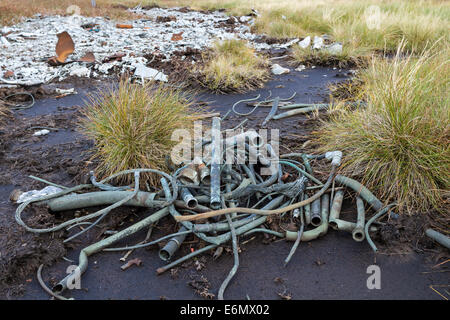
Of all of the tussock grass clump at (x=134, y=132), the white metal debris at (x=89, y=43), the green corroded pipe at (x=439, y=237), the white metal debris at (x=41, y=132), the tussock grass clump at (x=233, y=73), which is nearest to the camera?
the green corroded pipe at (x=439, y=237)

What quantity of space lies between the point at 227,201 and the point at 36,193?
4.46 ft

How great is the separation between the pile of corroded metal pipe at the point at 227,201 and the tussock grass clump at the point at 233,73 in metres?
2.35

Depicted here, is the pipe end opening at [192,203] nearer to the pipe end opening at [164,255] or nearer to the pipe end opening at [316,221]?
the pipe end opening at [164,255]

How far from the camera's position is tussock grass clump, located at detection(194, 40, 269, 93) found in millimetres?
4770

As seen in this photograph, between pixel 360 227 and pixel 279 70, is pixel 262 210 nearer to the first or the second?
pixel 360 227

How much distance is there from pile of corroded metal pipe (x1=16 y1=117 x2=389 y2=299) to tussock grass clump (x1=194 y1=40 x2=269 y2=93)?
7.71ft

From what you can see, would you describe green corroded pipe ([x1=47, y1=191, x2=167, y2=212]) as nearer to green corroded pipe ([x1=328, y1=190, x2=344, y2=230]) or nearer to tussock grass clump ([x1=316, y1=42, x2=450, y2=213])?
green corroded pipe ([x1=328, y1=190, x2=344, y2=230])

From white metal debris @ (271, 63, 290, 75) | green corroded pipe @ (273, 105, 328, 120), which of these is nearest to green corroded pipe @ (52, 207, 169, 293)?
green corroded pipe @ (273, 105, 328, 120)

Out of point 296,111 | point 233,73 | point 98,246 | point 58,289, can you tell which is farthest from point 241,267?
point 233,73

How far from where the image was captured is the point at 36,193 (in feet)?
7.74

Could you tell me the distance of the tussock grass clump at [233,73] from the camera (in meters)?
4.77

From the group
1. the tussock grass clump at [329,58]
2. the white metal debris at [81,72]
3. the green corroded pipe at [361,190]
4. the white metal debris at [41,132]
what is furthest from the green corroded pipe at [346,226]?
the white metal debris at [81,72]

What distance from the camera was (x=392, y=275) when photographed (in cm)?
176
